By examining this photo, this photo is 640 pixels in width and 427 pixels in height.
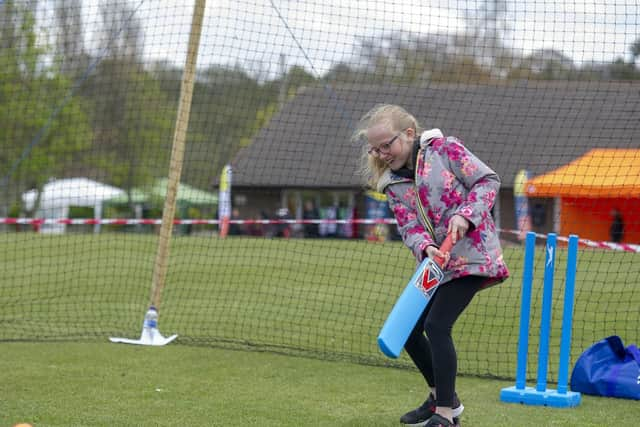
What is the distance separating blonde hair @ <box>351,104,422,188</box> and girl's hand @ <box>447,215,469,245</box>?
550mm

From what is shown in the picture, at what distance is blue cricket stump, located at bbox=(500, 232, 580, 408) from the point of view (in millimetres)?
4734

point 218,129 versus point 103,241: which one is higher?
point 218,129

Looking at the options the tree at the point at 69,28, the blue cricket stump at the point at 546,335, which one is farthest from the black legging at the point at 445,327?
the tree at the point at 69,28

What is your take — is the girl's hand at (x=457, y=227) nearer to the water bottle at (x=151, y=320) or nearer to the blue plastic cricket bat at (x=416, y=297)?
the blue plastic cricket bat at (x=416, y=297)

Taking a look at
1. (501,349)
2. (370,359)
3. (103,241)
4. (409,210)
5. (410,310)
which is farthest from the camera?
(103,241)

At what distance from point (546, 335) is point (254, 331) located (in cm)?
353

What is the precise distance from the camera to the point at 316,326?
8.09 m

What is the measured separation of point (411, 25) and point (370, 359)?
2.90 m

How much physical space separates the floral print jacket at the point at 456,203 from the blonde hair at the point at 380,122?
5.1 inches

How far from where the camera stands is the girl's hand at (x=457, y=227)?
3.90 meters

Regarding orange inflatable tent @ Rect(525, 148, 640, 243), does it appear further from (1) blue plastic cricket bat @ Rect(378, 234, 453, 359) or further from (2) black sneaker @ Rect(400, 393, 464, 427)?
(1) blue plastic cricket bat @ Rect(378, 234, 453, 359)

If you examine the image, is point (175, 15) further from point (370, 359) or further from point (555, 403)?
point (555, 403)

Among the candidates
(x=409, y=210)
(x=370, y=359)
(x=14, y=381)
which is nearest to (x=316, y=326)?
(x=370, y=359)

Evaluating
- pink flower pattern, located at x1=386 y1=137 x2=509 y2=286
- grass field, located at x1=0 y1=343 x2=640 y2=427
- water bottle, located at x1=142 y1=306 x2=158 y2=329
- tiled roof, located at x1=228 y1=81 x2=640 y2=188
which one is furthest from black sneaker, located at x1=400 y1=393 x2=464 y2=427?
tiled roof, located at x1=228 y1=81 x2=640 y2=188
